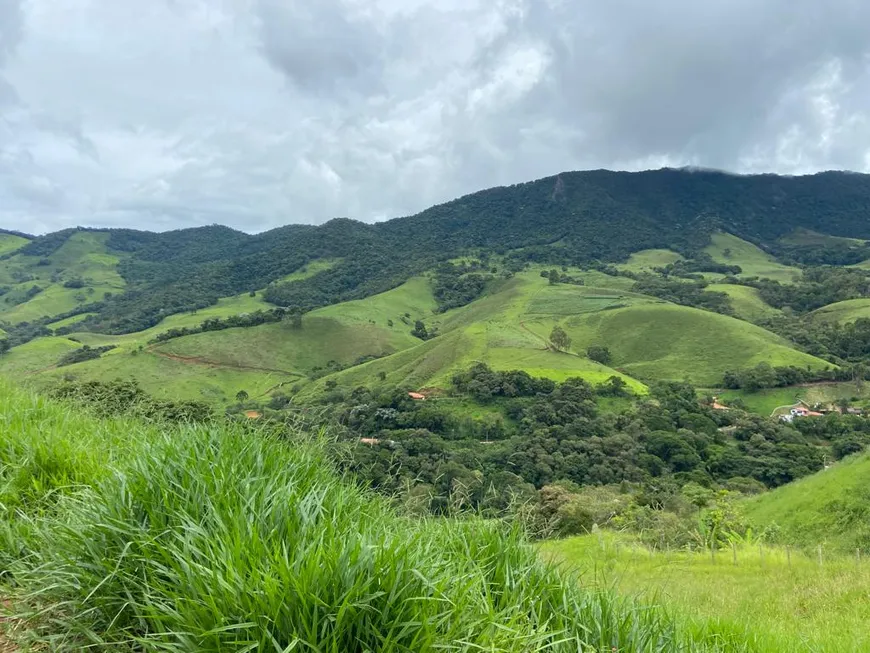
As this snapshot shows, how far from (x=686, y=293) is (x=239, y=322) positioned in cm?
11217

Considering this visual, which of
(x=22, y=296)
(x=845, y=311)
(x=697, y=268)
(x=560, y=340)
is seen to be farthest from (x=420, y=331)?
(x=22, y=296)

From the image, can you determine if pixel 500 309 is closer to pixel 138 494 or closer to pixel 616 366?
pixel 616 366

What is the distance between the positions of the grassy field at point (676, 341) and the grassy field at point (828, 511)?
67.9 m

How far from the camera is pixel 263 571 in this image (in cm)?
227

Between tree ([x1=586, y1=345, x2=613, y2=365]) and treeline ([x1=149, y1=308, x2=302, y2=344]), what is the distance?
66.3 m

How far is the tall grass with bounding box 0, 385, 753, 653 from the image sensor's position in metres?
2.17

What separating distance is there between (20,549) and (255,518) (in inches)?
57.0

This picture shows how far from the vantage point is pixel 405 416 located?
221ft

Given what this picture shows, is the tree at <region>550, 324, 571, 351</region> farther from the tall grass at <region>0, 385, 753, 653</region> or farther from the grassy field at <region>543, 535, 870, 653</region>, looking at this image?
the tall grass at <region>0, 385, 753, 653</region>

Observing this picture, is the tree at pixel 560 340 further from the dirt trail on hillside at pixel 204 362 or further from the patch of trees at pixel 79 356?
the patch of trees at pixel 79 356

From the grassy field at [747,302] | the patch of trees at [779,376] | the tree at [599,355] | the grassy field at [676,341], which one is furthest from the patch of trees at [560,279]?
the patch of trees at [779,376]

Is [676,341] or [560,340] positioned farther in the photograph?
[676,341]

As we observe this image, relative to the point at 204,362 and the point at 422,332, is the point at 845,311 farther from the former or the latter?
the point at 204,362

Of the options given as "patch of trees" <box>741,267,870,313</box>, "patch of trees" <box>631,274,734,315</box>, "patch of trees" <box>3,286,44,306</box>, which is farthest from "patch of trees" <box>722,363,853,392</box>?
"patch of trees" <box>3,286,44,306</box>
